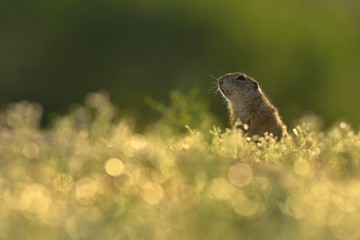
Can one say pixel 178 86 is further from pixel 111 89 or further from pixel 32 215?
pixel 32 215

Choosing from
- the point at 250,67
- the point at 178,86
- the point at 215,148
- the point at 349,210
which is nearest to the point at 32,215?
the point at 349,210

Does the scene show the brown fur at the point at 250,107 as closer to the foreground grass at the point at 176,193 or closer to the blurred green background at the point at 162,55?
the foreground grass at the point at 176,193

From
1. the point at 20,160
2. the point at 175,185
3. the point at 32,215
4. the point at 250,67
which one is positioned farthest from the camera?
the point at 250,67

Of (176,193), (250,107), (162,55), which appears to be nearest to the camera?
(176,193)

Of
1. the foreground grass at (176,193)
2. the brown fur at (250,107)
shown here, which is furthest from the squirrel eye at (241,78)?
the foreground grass at (176,193)

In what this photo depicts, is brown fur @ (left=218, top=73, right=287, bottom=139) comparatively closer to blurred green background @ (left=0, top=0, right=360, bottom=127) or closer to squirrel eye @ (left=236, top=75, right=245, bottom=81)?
squirrel eye @ (left=236, top=75, right=245, bottom=81)

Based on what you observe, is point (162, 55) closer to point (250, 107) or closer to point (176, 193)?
point (250, 107)

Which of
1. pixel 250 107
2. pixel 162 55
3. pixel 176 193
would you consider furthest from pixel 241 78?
pixel 162 55
